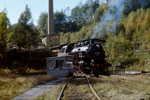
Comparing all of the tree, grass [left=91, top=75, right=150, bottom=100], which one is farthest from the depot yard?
the tree

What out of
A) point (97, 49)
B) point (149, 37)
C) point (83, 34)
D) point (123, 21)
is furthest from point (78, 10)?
point (97, 49)

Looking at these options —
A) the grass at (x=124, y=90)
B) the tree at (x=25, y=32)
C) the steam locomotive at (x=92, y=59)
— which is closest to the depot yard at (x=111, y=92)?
the grass at (x=124, y=90)

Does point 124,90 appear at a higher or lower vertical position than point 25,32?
lower

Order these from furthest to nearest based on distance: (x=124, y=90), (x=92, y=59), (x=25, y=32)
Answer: (x=25, y=32)
(x=92, y=59)
(x=124, y=90)

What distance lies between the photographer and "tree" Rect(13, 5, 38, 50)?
1377 inches

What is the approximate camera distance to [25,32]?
36562 millimetres

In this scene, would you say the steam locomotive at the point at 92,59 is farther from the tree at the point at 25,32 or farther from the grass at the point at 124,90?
the tree at the point at 25,32

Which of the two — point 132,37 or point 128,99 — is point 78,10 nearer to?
point 132,37

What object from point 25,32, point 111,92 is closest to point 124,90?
point 111,92

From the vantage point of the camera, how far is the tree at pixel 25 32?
115 ft

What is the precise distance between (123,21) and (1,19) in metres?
32.4

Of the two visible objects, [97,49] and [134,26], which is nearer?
[97,49]

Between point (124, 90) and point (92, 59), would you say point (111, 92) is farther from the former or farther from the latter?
point (92, 59)

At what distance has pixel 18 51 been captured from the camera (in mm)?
36062
